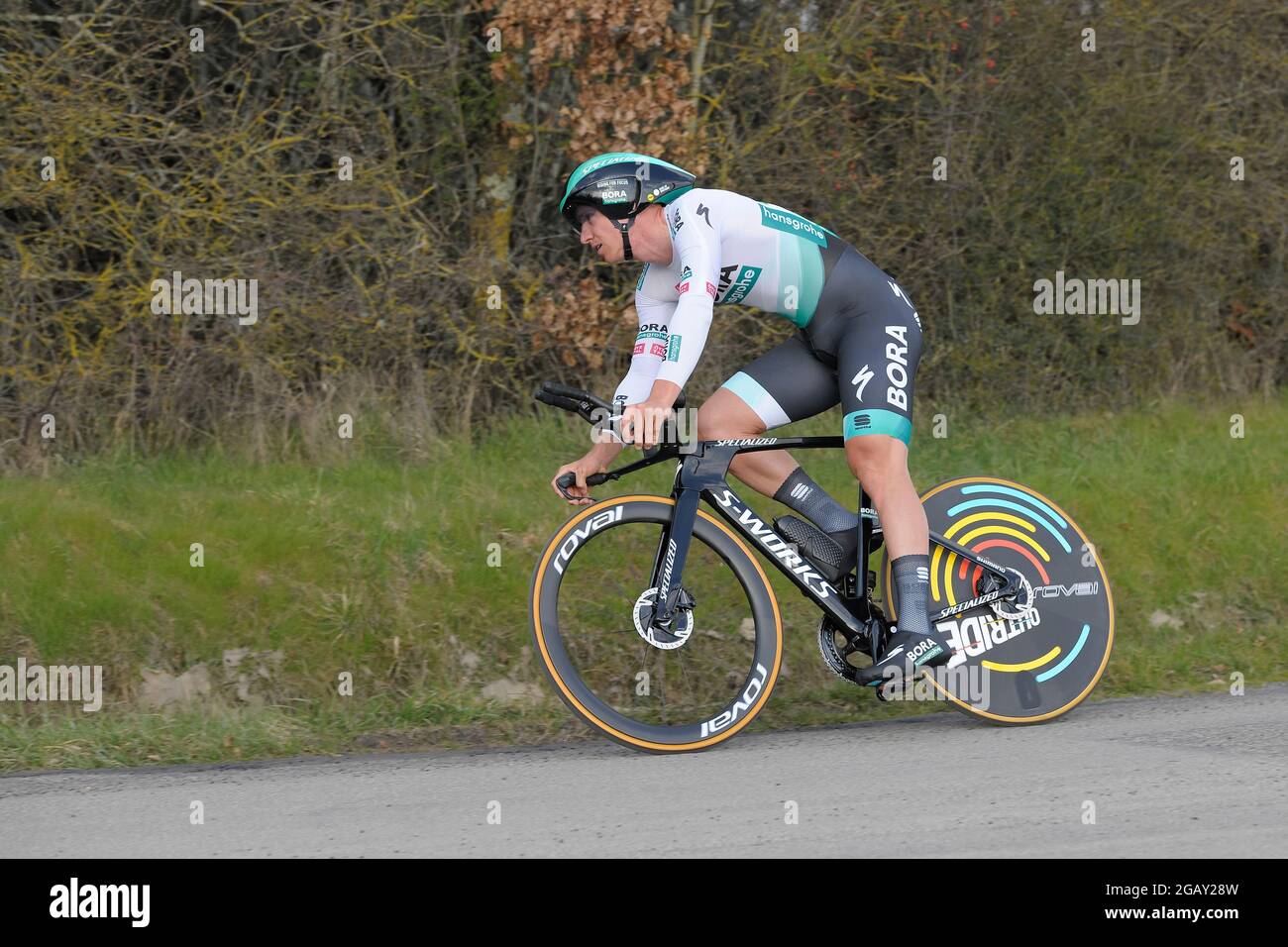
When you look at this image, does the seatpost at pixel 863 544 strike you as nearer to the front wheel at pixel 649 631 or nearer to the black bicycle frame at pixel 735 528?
the black bicycle frame at pixel 735 528

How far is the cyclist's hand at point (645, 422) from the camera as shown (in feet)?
15.9

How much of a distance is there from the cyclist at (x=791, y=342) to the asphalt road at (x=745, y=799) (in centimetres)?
49

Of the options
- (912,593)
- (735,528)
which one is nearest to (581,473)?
(735,528)

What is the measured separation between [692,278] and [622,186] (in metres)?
0.41

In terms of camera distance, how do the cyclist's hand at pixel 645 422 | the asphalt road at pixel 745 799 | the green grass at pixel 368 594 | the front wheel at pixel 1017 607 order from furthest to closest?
1. the green grass at pixel 368 594
2. the front wheel at pixel 1017 607
3. the cyclist's hand at pixel 645 422
4. the asphalt road at pixel 745 799

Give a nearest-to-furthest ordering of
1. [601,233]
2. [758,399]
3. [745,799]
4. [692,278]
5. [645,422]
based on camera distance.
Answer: [745,799], [645,422], [692,278], [601,233], [758,399]

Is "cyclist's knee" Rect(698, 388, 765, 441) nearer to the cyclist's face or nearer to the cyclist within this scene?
the cyclist

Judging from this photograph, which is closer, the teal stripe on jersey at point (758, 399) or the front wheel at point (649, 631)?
the front wheel at point (649, 631)

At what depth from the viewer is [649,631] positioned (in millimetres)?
5164

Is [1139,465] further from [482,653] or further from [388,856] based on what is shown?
[388,856]

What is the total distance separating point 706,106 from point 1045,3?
102 inches

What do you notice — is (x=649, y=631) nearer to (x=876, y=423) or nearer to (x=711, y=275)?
(x=876, y=423)

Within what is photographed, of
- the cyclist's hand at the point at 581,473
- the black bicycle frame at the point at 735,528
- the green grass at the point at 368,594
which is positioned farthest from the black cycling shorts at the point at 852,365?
the green grass at the point at 368,594
